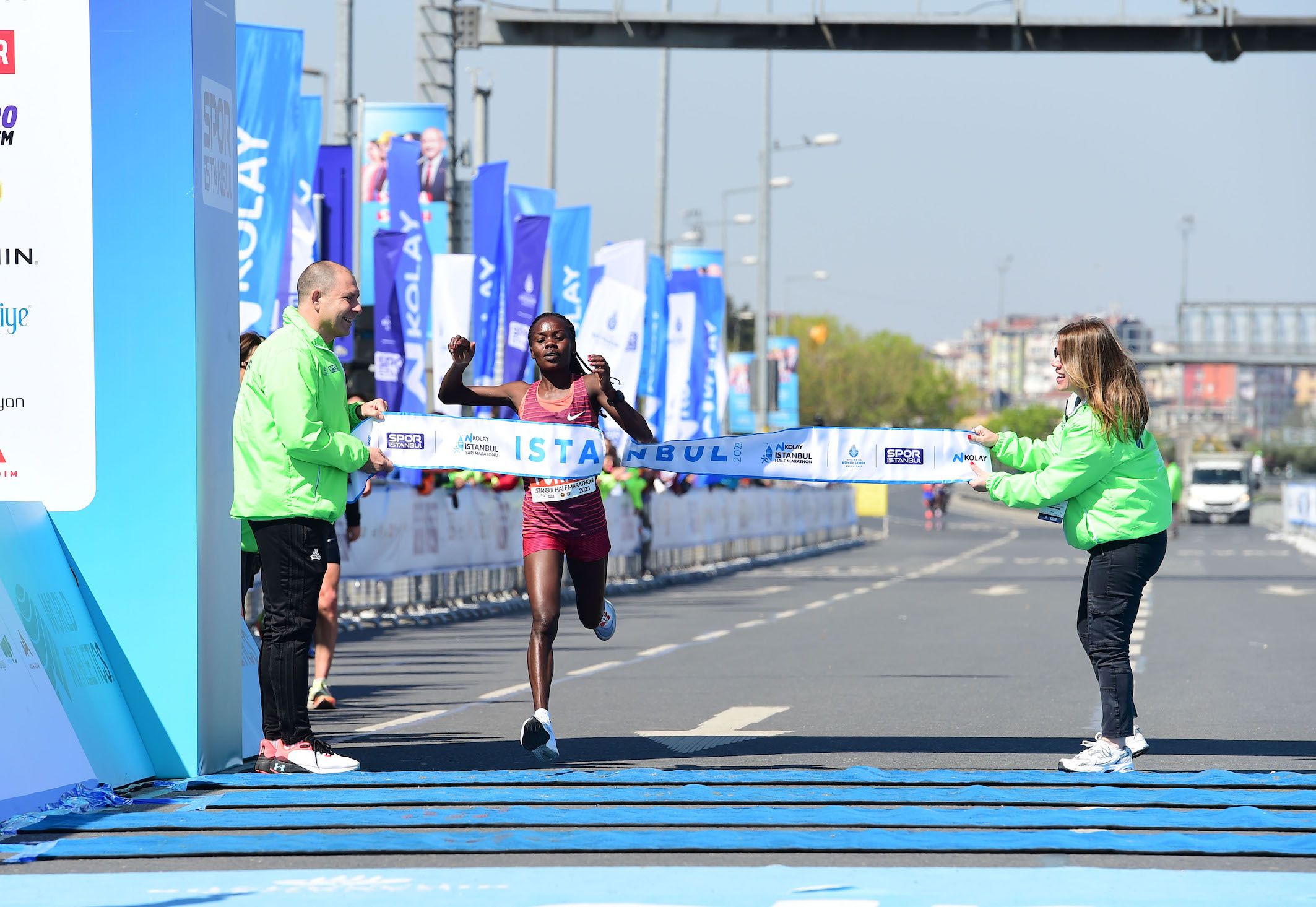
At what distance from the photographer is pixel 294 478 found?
7.70 m

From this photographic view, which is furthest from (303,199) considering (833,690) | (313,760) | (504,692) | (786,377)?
(786,377)

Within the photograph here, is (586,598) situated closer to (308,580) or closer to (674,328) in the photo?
(308,580)

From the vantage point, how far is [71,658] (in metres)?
7.38

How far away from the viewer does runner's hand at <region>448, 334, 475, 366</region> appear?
8812mm

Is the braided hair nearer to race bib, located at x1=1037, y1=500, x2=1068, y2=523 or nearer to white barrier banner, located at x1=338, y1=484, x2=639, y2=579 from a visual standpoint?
race bib, located at x1=1037, y1=500, x2=1068, y2=523

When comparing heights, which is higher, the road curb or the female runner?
the female runner

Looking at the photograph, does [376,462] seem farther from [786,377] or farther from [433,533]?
[786,377]

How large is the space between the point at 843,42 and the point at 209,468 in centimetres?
1753

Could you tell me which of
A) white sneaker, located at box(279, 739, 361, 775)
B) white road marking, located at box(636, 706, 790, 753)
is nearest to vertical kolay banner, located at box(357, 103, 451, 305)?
white road marking, located at box(636, 706, 790, 753)

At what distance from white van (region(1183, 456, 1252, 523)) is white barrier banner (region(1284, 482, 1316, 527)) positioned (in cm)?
1114

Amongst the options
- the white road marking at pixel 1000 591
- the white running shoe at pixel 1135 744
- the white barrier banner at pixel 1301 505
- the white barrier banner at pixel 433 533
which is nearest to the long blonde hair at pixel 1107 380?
the white running shoe at pixel 1135 744

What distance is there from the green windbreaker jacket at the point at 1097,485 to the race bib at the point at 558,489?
6.10ft

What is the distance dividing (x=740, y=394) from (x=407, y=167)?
114 feet

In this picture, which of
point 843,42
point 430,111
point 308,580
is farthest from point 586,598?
point 843,42
